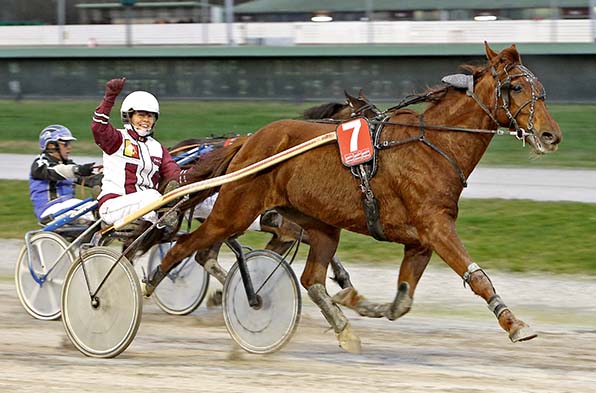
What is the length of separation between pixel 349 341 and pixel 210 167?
1.53 meters

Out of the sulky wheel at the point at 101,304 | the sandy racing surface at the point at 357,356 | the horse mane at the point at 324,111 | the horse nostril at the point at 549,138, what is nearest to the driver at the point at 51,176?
the sandy racing surface at the point at 357,356

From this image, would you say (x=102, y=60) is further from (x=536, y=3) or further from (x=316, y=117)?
(x=316, y=117)

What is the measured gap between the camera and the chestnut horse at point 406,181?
6.33 meters

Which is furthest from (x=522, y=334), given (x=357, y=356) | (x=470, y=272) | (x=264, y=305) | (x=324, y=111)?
(x=324, y=111)

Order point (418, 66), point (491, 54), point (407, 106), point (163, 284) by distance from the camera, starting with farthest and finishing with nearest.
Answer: point (418, 66) < point (163, 284) < point (407, 106) < point (491, 54)

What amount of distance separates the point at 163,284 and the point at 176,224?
1273mm

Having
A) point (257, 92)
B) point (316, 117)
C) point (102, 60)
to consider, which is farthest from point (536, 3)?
point (316, 117)

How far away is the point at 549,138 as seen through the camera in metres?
6.21

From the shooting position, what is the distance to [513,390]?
5.79 metres

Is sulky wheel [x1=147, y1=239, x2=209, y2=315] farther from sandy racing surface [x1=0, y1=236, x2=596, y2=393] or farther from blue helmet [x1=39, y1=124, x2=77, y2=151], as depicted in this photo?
blue helmet [x1=39, y1=124, x2=77, y2=151]

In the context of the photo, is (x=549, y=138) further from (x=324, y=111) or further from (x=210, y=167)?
(x=210, y=167)

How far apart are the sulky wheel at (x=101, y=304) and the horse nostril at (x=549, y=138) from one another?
8.40 ft

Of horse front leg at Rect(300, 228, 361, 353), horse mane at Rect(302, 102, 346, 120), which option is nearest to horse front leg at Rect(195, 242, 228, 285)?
horse front leg at Rect(300, 228, 361, 353)

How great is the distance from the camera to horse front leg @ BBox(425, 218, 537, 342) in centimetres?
604
